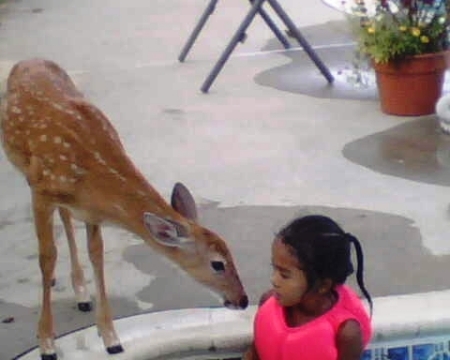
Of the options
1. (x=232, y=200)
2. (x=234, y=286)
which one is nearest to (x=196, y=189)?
(x=232, y=200)

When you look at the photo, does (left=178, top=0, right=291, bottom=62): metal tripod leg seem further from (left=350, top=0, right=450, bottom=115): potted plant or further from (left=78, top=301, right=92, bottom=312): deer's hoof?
(left=78, top=301, right=92, bottom=312): deer's hoof

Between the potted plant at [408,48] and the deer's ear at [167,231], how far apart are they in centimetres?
368

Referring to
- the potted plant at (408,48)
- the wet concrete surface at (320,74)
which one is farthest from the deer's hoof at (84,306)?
the wet concrete surface at (320,74)

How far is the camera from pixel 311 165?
6859mm

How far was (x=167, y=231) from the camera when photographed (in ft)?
13.6

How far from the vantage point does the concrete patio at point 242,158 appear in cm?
525

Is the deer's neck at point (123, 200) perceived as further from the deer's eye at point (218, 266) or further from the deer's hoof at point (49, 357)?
the deer's hoof at point (49, 357)

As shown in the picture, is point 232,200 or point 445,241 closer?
point 445,241

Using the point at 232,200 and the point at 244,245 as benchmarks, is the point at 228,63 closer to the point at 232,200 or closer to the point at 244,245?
the point at 232,200

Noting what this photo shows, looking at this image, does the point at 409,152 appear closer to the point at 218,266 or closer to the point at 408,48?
the point at 408,48

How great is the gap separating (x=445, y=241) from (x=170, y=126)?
277cm

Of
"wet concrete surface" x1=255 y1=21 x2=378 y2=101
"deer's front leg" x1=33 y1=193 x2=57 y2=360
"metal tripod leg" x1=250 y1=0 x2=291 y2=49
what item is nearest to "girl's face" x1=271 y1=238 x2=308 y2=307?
"deer's front leg" x1=33 y1=193 x2=57 y2=360

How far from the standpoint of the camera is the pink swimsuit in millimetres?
3949

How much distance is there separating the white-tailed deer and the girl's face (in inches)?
11.9
